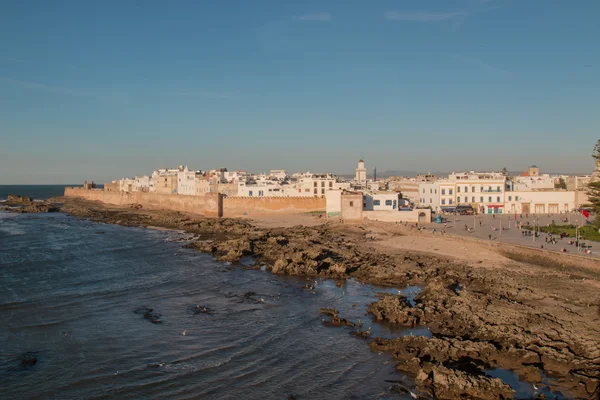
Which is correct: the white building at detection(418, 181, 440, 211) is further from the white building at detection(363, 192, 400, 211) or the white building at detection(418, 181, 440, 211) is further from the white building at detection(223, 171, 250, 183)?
the white building at detection(223, 171, 250, 183)

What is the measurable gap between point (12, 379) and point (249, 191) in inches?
2093

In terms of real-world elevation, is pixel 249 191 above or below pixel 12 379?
above

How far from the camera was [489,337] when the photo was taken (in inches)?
653

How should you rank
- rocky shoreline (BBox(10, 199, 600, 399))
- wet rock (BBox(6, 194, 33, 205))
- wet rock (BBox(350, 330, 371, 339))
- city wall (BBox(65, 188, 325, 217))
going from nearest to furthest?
rocky shoreline (BBox(10, 199, 600, 399)), wet rock (BBox(350, 330, 371, 339)), city wall (BBox(65, 188, 325, 217)), wet rock (BBox(6, 194, 33, 205))

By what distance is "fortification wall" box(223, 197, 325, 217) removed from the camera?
2432 inches

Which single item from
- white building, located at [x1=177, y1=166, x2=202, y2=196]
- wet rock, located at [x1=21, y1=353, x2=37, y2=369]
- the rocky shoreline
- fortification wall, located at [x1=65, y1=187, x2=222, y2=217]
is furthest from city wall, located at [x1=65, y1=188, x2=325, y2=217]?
wet rock, located at [x1=21, y1=353, x2=37, y2=369]

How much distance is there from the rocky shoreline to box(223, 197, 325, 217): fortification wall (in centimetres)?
2650

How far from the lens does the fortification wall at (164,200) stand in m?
65.2

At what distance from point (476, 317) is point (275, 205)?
45.1 m

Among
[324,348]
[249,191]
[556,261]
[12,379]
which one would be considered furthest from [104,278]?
[249,191]

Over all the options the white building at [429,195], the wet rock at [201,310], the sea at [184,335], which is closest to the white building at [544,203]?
the white building at [429,195]

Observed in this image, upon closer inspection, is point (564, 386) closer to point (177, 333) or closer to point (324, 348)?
point (324, 348)

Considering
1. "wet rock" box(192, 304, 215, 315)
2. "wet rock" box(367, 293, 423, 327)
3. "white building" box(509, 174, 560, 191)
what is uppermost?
"white building" box(509, 174, 560, 191)

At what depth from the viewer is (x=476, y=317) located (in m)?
18.3
